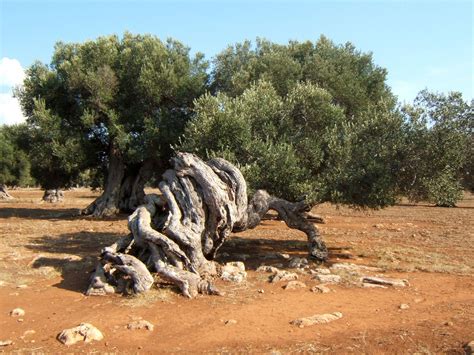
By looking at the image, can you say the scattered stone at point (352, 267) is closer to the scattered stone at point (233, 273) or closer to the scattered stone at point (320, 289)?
the scattered stone at point (320, 289)

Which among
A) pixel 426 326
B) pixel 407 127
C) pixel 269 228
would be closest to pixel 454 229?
pixel 269 228

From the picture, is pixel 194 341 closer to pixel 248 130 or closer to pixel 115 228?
pixel 248 130

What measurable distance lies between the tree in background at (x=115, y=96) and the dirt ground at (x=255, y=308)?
33.3ft

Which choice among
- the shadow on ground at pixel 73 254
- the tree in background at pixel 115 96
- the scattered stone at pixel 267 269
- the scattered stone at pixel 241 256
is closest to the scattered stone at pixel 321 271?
the scattered stone at pixel 267 269

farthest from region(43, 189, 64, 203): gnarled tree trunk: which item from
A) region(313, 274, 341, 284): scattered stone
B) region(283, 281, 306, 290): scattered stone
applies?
region(283, 281, 306, 290): scattered stone

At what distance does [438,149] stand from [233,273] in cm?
693

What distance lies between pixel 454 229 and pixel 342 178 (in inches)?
525

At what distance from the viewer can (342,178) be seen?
13.3 m

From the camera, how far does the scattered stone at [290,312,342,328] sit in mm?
A: 8305

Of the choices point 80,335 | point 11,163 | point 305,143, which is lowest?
point 80,335

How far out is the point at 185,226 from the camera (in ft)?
39.4

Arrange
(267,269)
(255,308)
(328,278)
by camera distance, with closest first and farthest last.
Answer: (255,308) < (328,278) < (267,269)

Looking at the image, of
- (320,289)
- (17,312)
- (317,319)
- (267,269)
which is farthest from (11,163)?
(317,319)

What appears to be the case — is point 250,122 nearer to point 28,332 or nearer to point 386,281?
point 386,281
